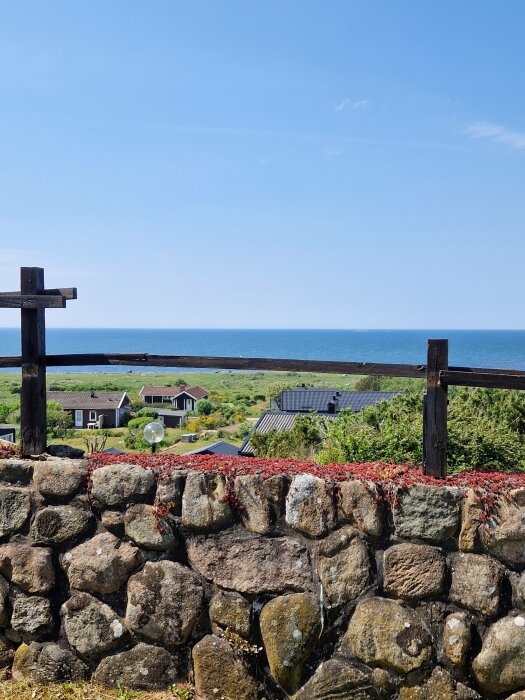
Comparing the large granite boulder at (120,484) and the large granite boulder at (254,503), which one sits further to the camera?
the large granite boulder at (120,484)

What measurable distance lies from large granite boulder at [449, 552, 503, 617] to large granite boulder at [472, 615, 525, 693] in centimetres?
10

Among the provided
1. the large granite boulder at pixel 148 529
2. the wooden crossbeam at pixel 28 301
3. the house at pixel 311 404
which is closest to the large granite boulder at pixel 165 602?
the large granite boulder at pixel 148 529

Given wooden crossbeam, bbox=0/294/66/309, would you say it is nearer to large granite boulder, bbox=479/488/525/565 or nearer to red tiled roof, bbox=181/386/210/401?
large granite boulder, bbox=479/488/525/565

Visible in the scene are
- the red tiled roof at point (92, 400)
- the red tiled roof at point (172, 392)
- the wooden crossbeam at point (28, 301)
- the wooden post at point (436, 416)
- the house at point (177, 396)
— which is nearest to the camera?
the wooden post at point (436, 416)

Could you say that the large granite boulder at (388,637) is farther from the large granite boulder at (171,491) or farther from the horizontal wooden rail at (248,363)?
the horizontal wooden rail at (248,363)

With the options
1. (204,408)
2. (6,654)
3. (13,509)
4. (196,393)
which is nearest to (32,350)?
(13,509)

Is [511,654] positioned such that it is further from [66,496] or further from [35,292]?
[35,292]

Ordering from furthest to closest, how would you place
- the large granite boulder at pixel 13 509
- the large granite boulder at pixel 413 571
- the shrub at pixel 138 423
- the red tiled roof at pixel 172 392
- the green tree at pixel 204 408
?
the red tiled roof at pixel 172 392, the green tree at pixel 204 408, the shrub at pixel 138 423, the large granite boulder at pixel 13 509, the large granite boulder at pixel 413 571

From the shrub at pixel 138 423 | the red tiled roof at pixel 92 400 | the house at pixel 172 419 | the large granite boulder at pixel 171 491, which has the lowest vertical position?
the house at pixel 172 419

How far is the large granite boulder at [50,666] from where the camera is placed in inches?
159

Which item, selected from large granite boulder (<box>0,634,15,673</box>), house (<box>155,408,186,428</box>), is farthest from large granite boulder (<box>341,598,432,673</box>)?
house (<box>155,408,186,428</box>)

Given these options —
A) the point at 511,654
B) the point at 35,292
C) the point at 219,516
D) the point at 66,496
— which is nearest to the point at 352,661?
the point at 511,654

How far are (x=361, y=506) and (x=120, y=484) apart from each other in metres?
1.45

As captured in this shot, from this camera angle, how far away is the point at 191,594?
152 inches
